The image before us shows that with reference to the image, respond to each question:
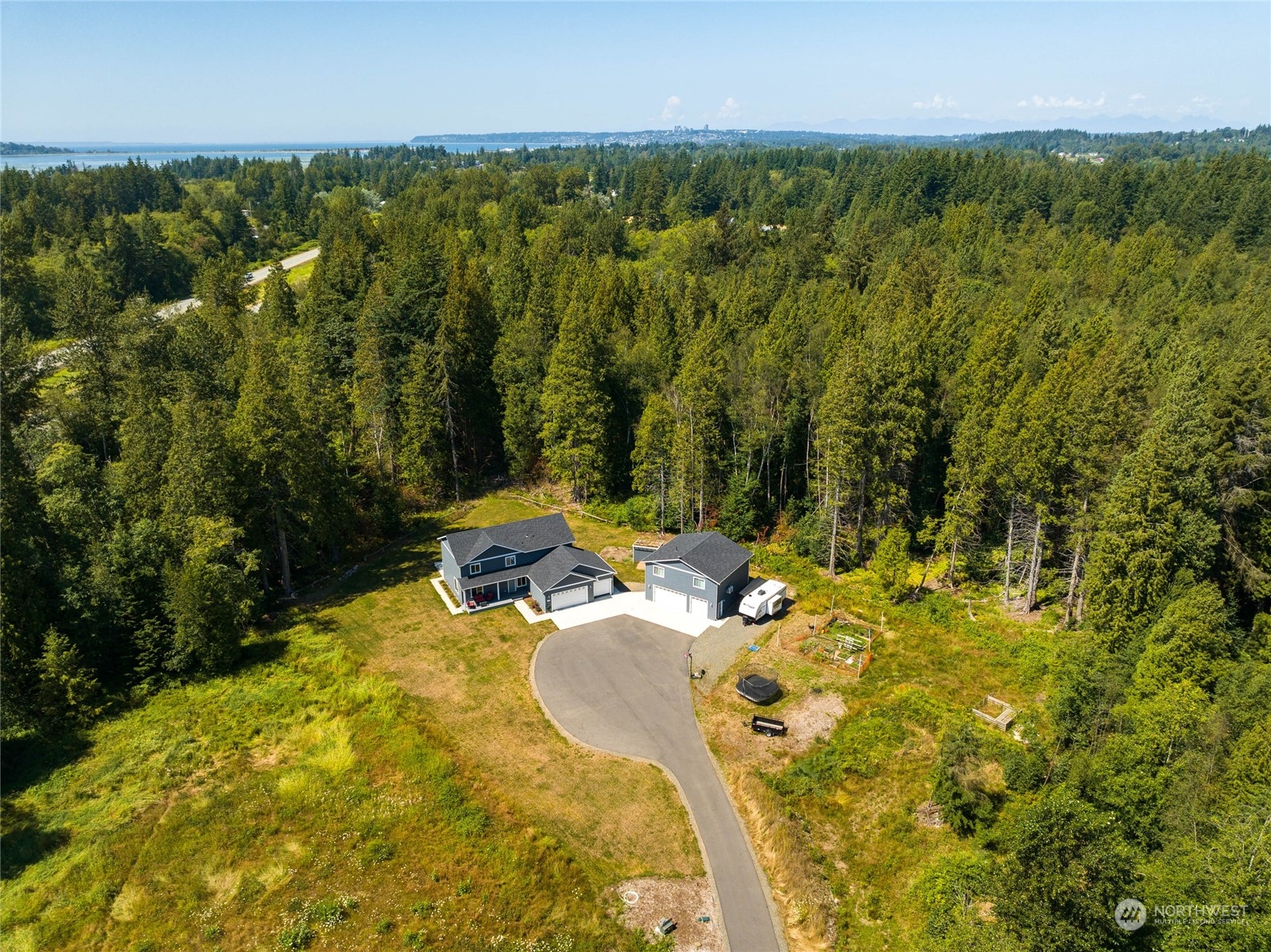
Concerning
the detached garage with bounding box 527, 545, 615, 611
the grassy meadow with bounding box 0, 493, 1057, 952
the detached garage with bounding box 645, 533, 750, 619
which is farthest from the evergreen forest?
the detached garage with bounding box 527, 545, 615, 611

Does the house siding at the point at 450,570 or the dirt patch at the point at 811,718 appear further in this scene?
the house siding at the point at 450,570

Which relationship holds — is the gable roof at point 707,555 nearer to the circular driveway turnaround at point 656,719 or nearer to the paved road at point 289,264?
the circular driveway turnaround at point 656,719

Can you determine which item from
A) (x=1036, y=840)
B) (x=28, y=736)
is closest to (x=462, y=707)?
(x=28, y=736)

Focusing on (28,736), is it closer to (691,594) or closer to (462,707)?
(462,707)

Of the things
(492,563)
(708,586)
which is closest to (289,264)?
(492,563)

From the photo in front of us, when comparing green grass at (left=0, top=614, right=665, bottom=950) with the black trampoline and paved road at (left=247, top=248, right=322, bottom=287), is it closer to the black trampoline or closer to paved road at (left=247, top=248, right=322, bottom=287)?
the black trampoline

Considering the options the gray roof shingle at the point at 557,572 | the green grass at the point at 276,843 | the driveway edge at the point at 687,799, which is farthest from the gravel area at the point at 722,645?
the green grass at the point at 276,843
